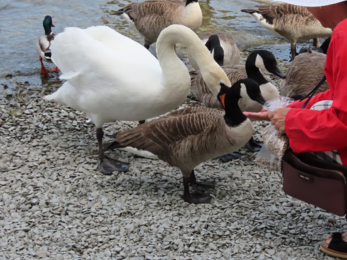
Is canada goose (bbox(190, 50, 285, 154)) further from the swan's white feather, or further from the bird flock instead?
the swan's white feather

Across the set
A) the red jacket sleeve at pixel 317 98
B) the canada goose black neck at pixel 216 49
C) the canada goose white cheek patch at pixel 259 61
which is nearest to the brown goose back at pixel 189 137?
the red jacket sleeve at pixel 317 98

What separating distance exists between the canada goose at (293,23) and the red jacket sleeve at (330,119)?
6.15 metres

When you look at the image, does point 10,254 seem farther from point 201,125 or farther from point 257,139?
point 257,139

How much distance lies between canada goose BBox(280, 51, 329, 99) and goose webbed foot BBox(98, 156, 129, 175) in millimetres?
2341

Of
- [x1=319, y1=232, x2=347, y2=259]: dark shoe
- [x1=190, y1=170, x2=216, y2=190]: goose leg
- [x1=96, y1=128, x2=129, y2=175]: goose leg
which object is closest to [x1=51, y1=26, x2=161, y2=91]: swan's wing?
[x1=96, y1=128, x2=129, y2=175]: goose leg

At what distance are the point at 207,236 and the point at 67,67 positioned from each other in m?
2.57

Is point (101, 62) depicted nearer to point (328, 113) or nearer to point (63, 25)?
point (328, 113)

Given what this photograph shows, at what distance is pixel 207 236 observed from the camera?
3.86 meters

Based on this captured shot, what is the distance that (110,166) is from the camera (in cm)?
505

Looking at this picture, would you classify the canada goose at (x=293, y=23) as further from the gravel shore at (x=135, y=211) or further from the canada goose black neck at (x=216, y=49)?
the gravel shore at (x=135, y=211)

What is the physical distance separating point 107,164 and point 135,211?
98 centimetres

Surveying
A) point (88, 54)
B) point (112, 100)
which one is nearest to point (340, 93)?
point (112, 100)

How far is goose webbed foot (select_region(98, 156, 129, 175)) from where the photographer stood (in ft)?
16.4

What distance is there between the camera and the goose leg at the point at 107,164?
501 cm
